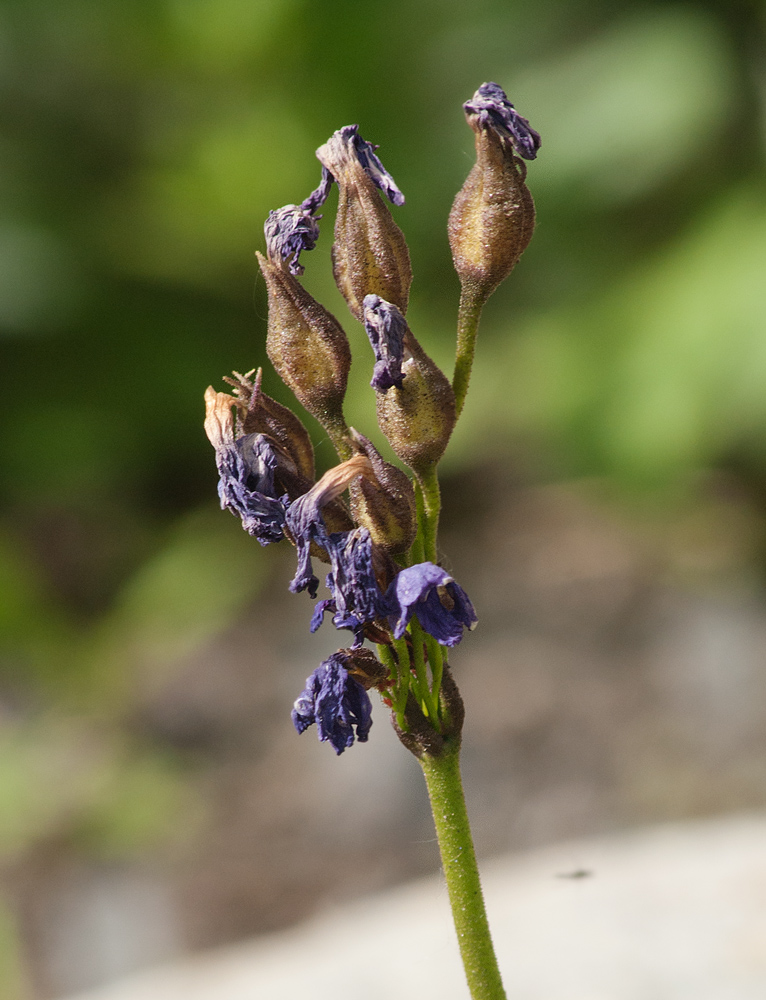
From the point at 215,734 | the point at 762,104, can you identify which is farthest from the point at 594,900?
the point at 762,104

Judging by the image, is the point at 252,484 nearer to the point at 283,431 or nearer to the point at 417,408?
the point at 283,431

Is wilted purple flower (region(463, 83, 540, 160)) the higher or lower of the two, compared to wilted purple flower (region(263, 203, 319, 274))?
higher

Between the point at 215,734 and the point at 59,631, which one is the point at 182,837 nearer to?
the point at 215,734

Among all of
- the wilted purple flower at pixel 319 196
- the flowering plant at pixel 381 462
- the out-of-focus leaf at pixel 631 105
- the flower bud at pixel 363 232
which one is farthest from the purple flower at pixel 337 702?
the out-of-focus leaf at pixel 631 105

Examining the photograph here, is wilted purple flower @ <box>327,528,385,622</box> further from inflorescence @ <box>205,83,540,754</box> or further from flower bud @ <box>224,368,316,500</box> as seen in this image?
flower bud @ <box>224,368,316,500</box>

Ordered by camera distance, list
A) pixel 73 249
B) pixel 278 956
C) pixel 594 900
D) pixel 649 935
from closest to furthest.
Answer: pixel 649 935, pixel 594 900, pixel 278 956, pixel 73 249

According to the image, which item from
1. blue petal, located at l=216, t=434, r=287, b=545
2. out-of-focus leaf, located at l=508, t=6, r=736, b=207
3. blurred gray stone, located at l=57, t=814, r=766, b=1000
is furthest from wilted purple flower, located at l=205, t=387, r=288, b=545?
out-of-focus leaf, located at l=508, t=6, r=736, b=207

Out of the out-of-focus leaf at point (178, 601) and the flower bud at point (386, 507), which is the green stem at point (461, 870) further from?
the out-of-focus leaf at point (178, 601)
